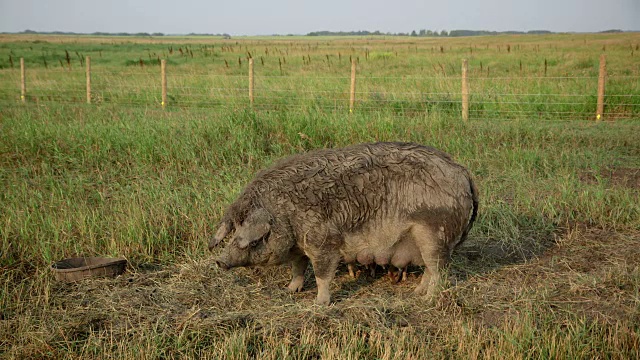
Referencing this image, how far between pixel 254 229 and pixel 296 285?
0.81 metres

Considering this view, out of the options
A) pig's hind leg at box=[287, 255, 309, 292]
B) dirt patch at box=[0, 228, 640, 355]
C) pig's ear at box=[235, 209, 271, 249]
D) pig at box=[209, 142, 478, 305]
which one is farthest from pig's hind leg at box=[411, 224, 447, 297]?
→ pig's ear at box=[235, 209, 271, 249]

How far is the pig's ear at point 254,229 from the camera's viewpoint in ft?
15.8

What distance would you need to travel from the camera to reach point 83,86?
20.7 m

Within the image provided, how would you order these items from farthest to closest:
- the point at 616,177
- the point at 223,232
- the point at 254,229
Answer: the point at 616,177
the point at 223,232
the point at 254,229

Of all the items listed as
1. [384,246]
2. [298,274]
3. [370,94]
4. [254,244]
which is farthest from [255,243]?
[370,94]

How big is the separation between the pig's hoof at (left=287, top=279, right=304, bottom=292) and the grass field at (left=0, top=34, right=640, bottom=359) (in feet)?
0.34

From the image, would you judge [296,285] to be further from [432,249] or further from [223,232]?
[432,249]

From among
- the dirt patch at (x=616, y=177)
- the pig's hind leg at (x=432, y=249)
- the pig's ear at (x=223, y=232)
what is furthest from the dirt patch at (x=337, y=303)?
the dirt patch at (x=616, y=177)

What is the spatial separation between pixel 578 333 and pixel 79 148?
7813 millimetres

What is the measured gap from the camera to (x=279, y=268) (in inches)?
231

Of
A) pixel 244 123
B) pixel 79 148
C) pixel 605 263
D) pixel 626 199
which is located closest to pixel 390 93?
pixel 244 123

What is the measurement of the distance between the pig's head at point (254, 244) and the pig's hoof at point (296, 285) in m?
0.54

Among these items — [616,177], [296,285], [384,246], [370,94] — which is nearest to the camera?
[384,246]

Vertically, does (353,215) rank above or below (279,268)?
above
